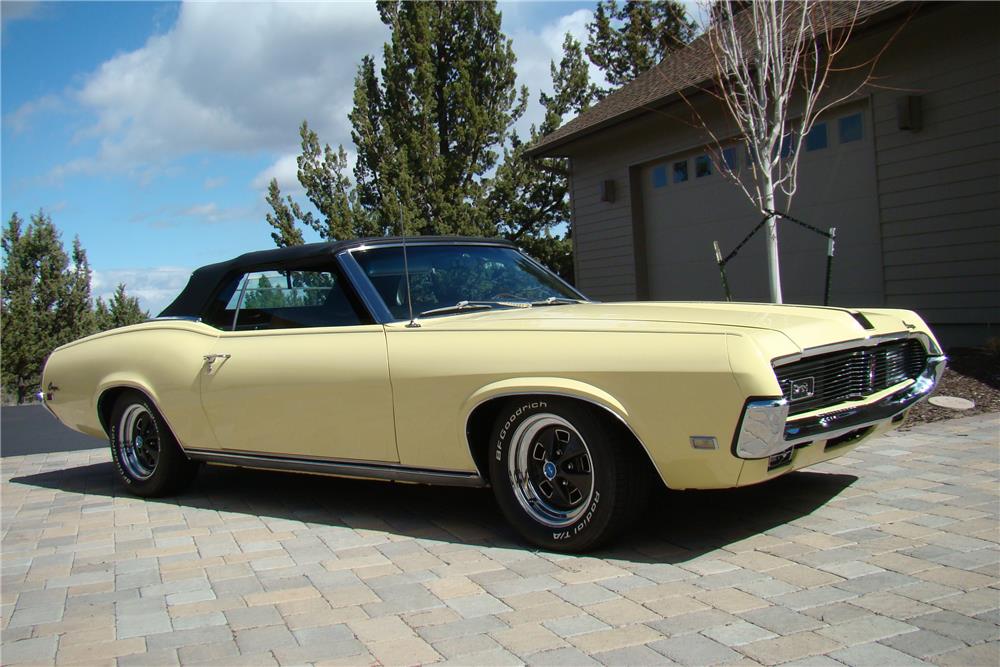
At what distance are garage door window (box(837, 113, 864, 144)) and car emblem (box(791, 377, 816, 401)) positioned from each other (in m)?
7.40

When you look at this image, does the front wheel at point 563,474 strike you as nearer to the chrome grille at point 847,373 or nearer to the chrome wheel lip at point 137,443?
the chrome grille at point 847,373

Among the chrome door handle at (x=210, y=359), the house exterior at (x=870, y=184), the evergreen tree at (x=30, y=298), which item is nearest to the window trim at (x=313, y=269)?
the chrome door handle at (x=210, y=359)

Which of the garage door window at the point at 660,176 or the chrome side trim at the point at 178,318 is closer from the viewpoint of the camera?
the chrome side trim at the point at 178,318

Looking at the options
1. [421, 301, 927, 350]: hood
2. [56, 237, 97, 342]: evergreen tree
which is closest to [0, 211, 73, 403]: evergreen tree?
[56, 237, 97, 342]: evergreen tree

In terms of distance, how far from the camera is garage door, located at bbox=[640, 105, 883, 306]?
9.96 metres

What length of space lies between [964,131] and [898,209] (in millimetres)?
1017

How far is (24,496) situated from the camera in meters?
5.86

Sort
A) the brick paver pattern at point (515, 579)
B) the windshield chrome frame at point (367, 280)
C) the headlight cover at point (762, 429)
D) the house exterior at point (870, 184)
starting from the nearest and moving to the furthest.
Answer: the brick paver pattern at point (515, 579), the headlight cover at point (762, 429), the windshield chrome frame at point (367, 280), the house exterior at point (870, 184)

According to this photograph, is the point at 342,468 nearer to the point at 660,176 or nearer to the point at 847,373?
the point at 847,373

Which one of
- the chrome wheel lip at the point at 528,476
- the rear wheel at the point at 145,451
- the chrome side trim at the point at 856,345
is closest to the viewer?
the chrome side trim at the point at 856,345

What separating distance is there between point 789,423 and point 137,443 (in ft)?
13.3

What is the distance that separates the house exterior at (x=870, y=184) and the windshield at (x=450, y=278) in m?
5.83

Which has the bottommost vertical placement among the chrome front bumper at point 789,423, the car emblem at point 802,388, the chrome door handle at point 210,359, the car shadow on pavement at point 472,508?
the car shadow on pavement at point 472,508

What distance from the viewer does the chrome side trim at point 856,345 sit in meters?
3.32
